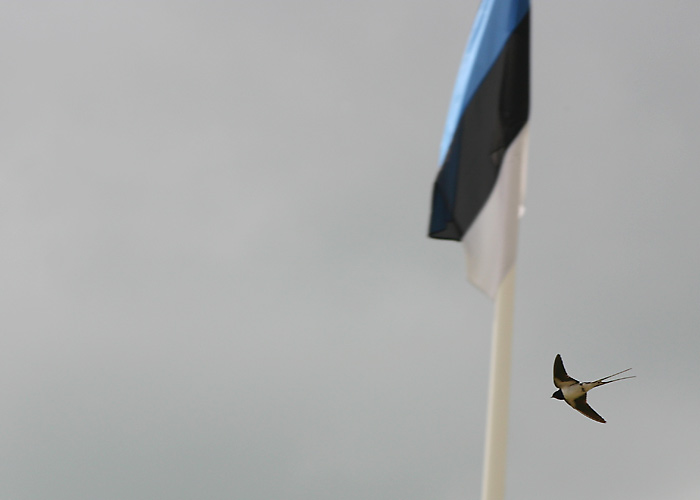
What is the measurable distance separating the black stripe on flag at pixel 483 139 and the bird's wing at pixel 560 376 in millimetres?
14926

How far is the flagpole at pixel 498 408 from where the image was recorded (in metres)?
11.0

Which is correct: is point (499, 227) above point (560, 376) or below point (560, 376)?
above

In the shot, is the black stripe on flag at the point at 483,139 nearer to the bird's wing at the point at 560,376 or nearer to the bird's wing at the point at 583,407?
the bird's wing at the point at 583,407

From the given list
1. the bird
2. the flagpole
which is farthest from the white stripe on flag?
the bird


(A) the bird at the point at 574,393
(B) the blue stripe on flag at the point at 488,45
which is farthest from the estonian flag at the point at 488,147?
(A) the bird at the point at 574,393

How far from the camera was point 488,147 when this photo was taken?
12.6 meters

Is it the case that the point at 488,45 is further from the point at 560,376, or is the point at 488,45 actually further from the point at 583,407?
the point at 560,376

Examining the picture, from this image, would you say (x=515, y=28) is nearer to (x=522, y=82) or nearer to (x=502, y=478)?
(x=522, y=82)

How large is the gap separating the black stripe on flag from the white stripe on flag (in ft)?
0.31

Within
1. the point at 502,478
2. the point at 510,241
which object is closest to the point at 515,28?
the point at 510,241

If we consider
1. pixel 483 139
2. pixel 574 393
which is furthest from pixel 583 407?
pixel 483 139

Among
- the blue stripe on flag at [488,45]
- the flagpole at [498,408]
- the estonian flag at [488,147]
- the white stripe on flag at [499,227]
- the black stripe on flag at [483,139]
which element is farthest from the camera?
the blue stripe on flag at [488,45]

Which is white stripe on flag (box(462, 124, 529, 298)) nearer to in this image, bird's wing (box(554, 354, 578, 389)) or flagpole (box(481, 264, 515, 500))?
flagpole (box(481, 264, 515, 500))

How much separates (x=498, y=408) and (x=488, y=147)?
317 centimetres
